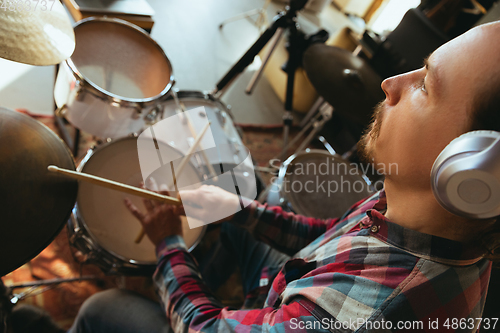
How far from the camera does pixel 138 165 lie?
36.4 inches

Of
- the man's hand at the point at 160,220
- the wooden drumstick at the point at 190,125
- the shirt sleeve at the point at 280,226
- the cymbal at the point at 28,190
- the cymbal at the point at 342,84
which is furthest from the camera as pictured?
the cymbal at the point at 342,84

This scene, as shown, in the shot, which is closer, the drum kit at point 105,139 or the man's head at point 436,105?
the man's head at point 436,105

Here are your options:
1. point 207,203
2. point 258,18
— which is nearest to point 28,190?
point 207,203

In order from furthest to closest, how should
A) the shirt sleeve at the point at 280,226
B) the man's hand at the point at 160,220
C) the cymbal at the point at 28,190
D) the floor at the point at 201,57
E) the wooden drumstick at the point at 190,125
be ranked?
the floor at the point at 201,57 < the wooden drumstick at the point at 190,125 < the shirt sleeve at the point at 280,226 < the man's hand at the point at 160,220 < the cymbal at the point at 28,190

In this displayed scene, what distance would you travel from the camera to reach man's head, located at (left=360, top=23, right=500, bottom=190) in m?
0.48

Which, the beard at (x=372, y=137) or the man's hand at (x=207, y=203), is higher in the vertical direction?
the beard at (x=372, y=137)

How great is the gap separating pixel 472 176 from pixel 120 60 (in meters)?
1.14

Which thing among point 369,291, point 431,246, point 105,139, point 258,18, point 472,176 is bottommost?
point 105,139

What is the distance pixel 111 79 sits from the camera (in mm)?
1097

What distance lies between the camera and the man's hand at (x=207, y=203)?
0.82 meters

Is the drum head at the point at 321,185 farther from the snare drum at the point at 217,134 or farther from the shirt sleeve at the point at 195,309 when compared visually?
the shirt sleeve at the point at 195,309

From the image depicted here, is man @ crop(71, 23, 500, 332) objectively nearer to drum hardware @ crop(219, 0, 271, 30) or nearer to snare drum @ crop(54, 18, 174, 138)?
snare drum @ crop(54, 18, 174, 138)

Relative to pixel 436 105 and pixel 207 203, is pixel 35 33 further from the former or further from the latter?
pixel 436 105

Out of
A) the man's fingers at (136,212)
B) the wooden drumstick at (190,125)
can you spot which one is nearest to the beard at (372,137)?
the wooden drumstick at (190,125)
